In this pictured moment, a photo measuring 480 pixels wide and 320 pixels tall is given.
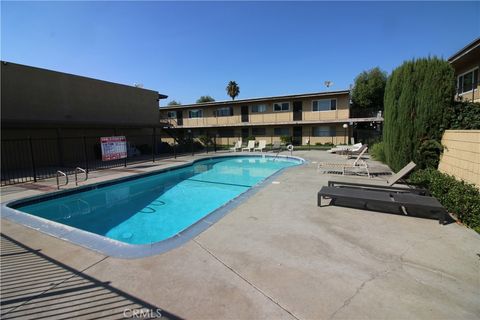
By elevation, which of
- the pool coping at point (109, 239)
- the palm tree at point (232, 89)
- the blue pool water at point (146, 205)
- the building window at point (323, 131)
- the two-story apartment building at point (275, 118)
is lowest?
the blue pool water at point (146, 205)

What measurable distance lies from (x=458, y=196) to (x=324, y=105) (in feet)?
68.3

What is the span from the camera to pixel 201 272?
11.1 ft

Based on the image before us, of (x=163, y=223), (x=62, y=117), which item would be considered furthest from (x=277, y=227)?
(x=62, y=117)

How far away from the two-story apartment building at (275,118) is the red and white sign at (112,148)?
15.4m

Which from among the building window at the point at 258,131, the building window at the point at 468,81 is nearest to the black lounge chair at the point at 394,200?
the building window at the point at 468,81

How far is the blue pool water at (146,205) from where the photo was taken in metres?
6.89

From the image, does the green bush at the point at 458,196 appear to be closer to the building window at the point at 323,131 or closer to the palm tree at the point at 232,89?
the building window at the point at 323,131

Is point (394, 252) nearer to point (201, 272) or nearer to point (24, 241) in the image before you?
point (201, 272)

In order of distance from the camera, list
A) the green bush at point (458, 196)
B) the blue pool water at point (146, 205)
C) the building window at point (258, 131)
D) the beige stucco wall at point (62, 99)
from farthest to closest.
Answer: the building window at point (258, 131)
the beige stucco wall at point (62, 99)
the blue pool water at point (146, 205)
the green bush at point (458, 196)

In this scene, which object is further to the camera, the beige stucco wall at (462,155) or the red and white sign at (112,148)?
the red and white sign at (112,148)

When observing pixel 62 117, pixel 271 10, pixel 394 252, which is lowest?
pixel 394 252

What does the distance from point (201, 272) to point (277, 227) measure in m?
2.00

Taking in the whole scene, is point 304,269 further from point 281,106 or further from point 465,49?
point 281,106

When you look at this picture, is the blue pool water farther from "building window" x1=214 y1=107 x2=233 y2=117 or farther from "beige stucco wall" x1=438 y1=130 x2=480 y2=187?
"building window" x1=214 y1=107 x2=233 y2=117
